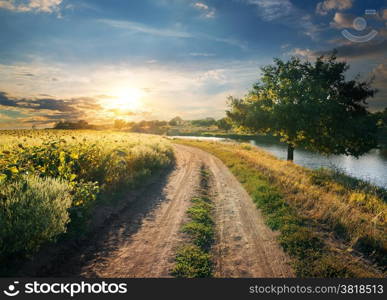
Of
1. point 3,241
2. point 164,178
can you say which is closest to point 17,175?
point 3,241

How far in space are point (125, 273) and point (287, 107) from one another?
19.4 m

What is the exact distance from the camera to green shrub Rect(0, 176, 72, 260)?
4.83m

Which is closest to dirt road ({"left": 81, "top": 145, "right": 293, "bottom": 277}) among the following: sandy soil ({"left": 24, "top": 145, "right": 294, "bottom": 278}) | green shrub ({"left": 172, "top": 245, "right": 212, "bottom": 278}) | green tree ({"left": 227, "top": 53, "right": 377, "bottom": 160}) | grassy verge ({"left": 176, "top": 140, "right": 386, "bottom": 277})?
sandy soil ({"left": 24, "top": 145, "right": 294, "bottom": 278})

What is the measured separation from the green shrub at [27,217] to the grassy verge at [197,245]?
3.15 m

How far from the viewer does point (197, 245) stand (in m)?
6.34

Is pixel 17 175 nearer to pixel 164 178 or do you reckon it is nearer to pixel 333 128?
pixel 164 178

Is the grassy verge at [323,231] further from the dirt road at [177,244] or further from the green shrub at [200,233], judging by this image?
the green shrub at [200,233]

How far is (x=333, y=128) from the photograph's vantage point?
65.0 ft

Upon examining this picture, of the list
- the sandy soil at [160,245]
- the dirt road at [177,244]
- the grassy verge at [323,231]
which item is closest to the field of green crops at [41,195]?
the sandy soil at [160,245]

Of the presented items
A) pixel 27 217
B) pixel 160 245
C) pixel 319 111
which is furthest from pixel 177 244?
pixel 319 111

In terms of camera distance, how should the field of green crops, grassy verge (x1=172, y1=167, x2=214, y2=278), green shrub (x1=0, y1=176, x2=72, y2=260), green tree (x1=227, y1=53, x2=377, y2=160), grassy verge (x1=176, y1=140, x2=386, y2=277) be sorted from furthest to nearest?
green tree (x1=227, y1=53, x2=377, y2=160), grassy verge (x1=176, y1=140, x2=386, y2=277), grassy verge (x1=172, y1=167, x2=214, y2=278), the field of green crops, green shrub (x1=0, y1=176, x2=72, y2=260)

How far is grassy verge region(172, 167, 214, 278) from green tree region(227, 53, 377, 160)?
14.5m

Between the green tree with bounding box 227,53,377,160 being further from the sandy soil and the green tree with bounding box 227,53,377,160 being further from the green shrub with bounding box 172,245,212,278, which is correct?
the green shrub with bounding box 172,245,212,278

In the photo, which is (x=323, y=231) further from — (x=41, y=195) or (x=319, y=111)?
(x=319, y=111)
